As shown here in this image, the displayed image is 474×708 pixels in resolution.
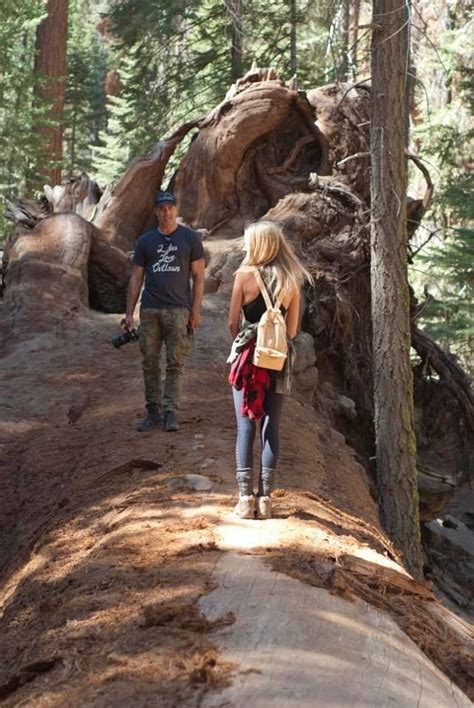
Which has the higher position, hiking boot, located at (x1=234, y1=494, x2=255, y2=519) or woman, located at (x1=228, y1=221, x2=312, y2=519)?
woman, located at (x1=228, y1=221, x2=312, y2=519)

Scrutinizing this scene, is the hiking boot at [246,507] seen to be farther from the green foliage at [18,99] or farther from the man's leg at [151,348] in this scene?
the green foliage at [18,99]

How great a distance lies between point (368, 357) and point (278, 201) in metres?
2.97

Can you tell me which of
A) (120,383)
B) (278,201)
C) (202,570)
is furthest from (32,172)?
(202,570)

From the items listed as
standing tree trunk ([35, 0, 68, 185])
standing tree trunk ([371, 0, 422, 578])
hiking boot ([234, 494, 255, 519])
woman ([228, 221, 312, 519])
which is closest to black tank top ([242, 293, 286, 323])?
woman ([228, 221, 312, 519])

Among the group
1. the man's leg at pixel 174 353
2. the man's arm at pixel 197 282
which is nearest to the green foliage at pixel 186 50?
the man's arm at pixel 197 282

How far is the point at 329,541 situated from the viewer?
5641 millimetres

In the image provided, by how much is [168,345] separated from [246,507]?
2757mm

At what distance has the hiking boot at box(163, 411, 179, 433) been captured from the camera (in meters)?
8.42

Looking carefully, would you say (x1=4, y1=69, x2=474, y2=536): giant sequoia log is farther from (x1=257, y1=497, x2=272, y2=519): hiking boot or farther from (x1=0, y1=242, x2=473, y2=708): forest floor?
(x1=257, y1=497, x2=272, y2=519): hiking boot

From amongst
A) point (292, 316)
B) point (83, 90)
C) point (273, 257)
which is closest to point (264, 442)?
point (292, 316)

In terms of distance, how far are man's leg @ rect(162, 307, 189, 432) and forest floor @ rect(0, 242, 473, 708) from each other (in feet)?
0.77

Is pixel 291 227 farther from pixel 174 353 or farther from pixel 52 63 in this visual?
pixel 52 63

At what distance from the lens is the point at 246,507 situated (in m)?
5.95

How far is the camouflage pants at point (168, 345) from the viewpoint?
841 cm
